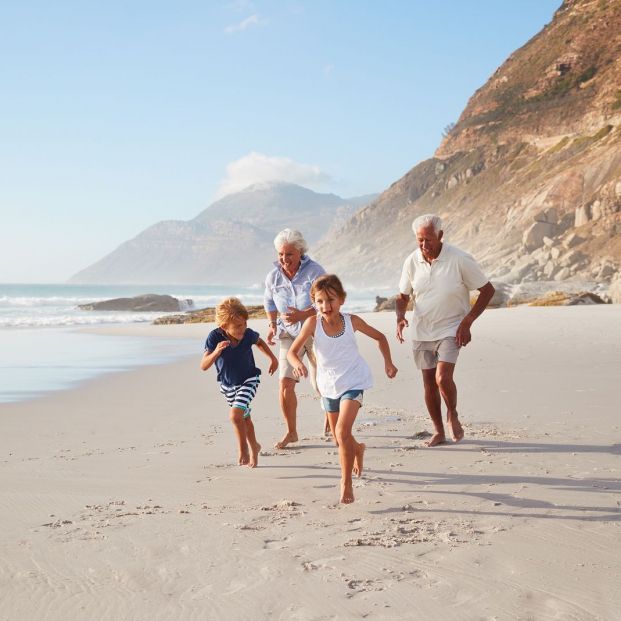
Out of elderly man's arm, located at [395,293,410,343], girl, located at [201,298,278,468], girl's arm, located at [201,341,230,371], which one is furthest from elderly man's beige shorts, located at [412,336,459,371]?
girl's arm, located at [201,341,230,371]

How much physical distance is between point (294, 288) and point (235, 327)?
1.01 metres

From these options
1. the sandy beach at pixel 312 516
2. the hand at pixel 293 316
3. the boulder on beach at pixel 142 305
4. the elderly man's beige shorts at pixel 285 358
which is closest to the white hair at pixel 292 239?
the hand at pixel 293 316

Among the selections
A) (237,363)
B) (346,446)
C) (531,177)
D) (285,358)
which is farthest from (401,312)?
(531,177)

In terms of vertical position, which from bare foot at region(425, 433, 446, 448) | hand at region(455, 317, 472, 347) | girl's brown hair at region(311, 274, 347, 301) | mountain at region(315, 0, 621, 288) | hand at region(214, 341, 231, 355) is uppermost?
mountain at region(315, 0, 621, 288)

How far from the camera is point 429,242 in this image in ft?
20.7

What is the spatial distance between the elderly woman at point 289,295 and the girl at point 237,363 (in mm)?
580

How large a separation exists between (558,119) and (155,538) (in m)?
73.4

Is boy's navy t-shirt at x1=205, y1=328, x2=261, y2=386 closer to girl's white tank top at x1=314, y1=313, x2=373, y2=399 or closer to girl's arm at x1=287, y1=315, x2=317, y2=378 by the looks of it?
girl's arm at x1=287, y1=315, x2=317, y2=378

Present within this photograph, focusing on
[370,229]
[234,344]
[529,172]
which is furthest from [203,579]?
[370,229]

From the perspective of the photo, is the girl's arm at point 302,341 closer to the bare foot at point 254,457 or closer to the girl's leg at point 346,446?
the girl's leg at point 346,446

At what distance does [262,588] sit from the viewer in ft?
10.5

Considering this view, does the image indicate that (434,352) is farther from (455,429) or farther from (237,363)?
(237,363)

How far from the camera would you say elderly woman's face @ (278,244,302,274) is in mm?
6383

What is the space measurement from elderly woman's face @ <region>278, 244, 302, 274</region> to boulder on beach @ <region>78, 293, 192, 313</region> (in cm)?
3726
